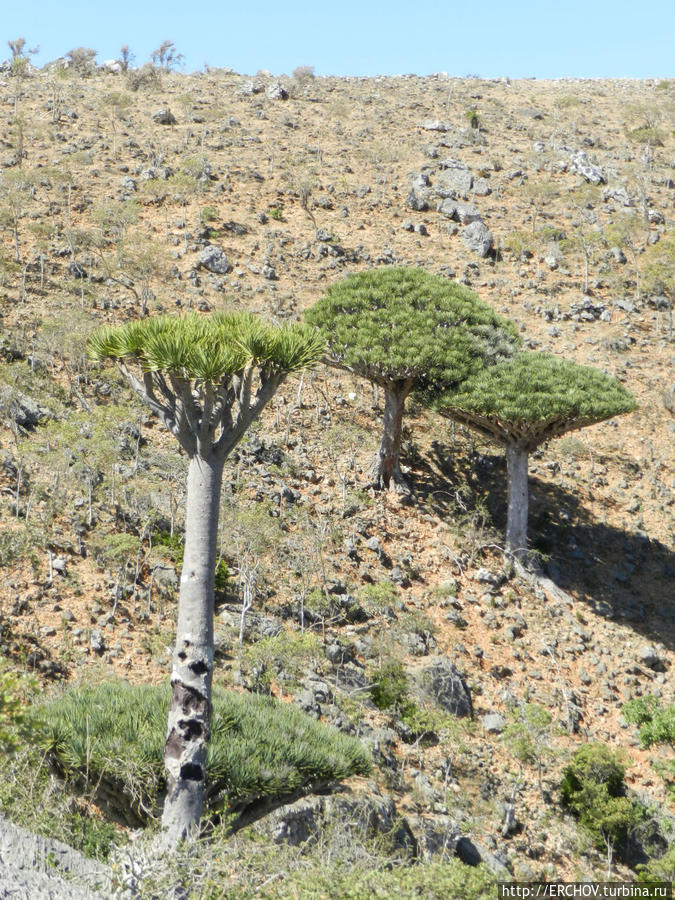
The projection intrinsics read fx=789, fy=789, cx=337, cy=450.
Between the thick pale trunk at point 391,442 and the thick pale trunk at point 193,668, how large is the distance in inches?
505

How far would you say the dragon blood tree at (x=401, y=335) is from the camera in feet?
65.2

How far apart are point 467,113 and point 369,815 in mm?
47631

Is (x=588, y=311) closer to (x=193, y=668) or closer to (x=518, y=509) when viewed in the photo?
(x=518, y=509)

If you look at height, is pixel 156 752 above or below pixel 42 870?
above

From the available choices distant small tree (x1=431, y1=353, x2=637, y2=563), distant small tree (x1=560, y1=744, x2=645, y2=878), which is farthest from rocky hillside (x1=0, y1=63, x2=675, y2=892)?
distant small tree (x1=431, y1=353, x2=637, y2=563)

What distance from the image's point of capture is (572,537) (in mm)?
22203

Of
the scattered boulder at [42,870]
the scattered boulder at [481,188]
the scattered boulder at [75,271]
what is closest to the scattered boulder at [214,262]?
the scattered boulder at [75,271]

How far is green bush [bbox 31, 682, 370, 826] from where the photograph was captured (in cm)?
858

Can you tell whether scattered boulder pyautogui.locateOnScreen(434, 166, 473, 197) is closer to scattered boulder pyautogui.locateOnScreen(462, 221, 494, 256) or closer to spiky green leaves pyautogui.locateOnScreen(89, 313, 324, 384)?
scattered boulder pyautogui.locateOnScreen(462, 221, 494, 256)

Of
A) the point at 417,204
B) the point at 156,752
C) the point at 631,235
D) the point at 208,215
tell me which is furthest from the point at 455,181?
the point at 156,752

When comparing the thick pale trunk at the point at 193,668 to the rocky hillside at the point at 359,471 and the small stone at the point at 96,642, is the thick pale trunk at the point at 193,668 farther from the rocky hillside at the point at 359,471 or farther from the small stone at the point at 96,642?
the small stone at the point at 96,642

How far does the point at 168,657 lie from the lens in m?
14.6

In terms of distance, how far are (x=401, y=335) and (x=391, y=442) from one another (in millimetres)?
3050

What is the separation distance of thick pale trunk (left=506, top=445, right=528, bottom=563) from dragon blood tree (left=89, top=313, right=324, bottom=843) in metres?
12.2
